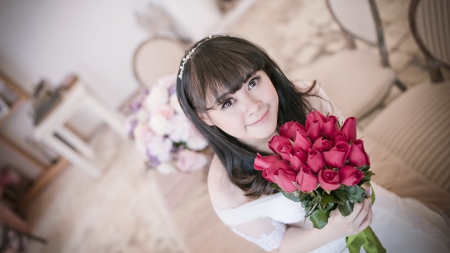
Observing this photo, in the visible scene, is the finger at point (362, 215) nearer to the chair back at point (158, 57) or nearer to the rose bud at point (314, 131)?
the rose bud at point (314, 131)

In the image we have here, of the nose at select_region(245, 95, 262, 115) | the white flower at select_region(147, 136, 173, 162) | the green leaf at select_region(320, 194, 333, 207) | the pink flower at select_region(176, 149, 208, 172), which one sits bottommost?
the pink flower at select_region(176, 149, 208, 172)

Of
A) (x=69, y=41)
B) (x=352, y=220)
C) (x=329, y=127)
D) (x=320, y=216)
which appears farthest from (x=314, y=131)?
(x=69, y=41)

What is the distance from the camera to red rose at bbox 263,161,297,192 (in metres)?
0.70

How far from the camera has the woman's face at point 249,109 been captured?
3.01 feet

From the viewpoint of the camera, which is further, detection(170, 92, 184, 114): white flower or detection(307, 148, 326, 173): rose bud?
detection(170, 92, 184, 114): white flower

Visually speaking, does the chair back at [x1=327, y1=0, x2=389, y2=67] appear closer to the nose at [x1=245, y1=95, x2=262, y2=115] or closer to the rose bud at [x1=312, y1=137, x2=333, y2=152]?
the nose at [x1=245, y1=95, x2=262, y2=115]

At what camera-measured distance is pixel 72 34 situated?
3.91 meters

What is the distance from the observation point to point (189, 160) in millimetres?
1453

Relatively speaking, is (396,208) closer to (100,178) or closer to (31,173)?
(100,178)

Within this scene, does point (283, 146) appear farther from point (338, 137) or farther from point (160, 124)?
point (160, 124)

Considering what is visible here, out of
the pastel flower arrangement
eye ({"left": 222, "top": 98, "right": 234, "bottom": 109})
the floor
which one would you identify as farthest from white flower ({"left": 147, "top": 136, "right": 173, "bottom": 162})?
eye ({"left": 222, "top": 98, "right": 234, "bottom": 109})

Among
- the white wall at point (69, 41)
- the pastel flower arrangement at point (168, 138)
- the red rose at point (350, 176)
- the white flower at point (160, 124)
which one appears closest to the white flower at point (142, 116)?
the pastel flower arrangement at point (168, 138)

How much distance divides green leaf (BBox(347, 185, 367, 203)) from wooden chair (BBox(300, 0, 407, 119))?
118cm

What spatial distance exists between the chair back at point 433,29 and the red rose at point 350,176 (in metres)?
1.13
